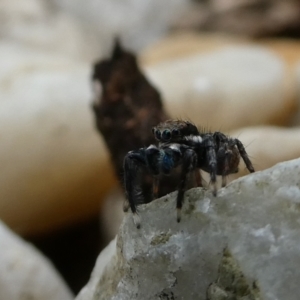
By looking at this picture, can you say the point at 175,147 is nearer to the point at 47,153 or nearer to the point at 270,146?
the point at 270,146

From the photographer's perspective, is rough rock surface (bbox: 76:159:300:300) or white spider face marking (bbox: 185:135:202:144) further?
white spider face marking (bbox: 185:135:202:144)

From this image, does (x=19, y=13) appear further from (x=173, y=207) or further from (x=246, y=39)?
(x=173, y=207)

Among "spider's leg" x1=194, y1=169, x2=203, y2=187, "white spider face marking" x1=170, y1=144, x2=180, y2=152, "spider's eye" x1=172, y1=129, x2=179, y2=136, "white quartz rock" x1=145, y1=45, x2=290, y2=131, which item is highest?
"spider's eye" x1=172, y1=129, x2=179, y2=136

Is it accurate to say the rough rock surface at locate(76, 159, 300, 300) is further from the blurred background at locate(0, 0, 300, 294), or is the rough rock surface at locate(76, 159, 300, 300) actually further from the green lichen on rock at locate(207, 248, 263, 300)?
the blurred background at locate(0, 0, 300, 294)

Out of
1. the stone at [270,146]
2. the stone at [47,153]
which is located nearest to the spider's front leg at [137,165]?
the stone at [270,146]

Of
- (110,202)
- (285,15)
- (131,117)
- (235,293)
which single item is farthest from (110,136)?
(285,15)

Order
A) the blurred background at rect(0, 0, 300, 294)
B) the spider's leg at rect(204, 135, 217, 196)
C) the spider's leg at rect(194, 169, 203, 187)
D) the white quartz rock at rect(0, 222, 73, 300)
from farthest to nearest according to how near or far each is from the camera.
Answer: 1. the blurred background at rect(0, 0, 300, 294)
2. the white quartz rock at rect(0, 222, 73, 300)
3. the spider's leg at rect(194, 169, 203, 187)
4. the spider's leg at rect(204, 135, 217, 196)

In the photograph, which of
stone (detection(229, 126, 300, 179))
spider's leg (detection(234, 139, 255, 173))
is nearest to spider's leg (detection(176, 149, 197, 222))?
spider's leg (detection(234, 139, 255, 173))

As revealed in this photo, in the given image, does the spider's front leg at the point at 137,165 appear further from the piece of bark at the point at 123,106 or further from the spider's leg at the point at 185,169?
the piece of bark at the point at 123,106
